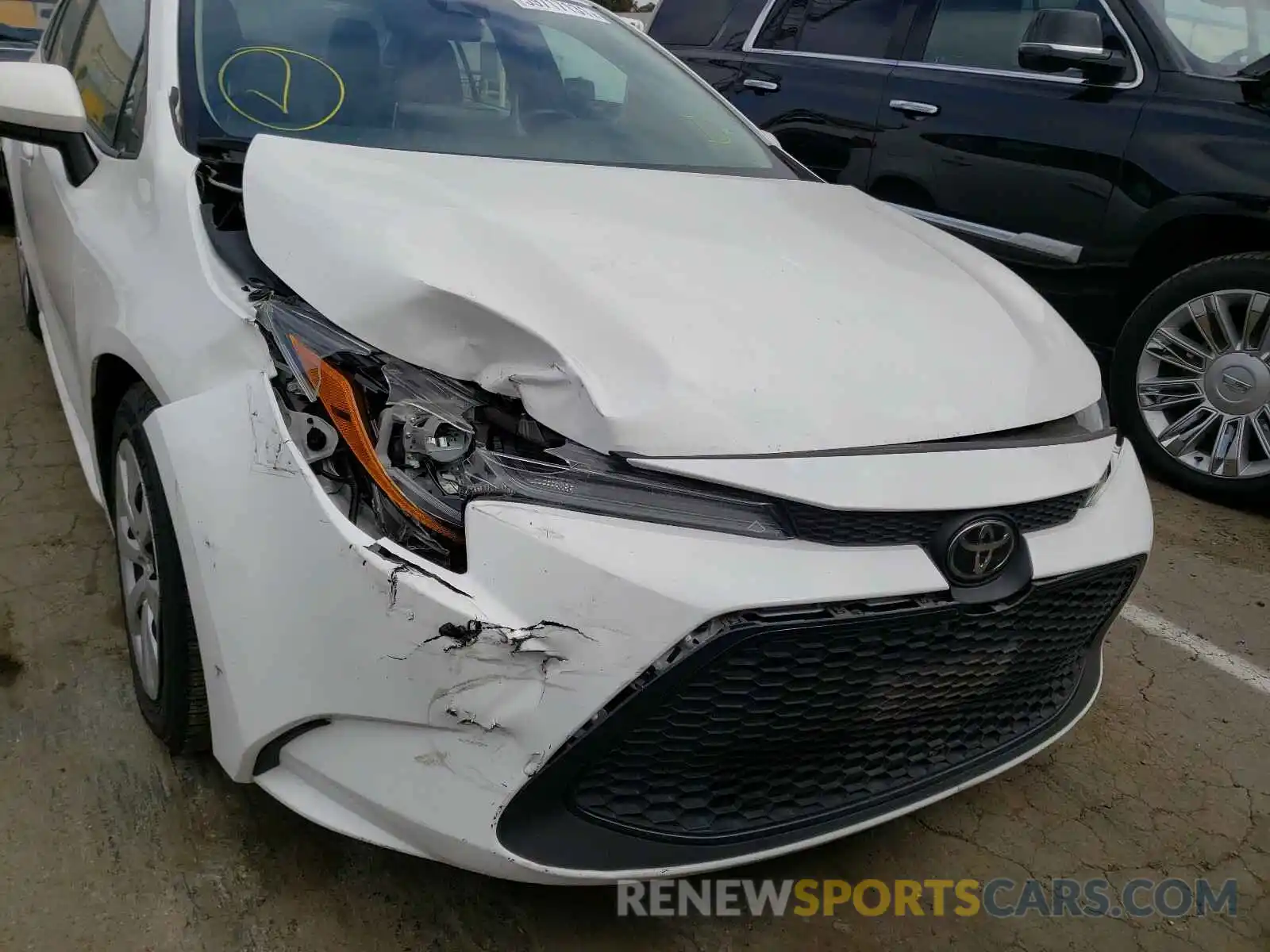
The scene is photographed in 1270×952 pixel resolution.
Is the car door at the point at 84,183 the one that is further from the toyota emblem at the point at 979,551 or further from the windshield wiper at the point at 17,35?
the windshield wiper at the point at 17,35

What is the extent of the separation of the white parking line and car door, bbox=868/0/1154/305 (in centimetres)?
145

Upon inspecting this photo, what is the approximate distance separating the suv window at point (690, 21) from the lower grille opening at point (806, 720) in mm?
4129

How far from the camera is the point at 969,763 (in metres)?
1.72

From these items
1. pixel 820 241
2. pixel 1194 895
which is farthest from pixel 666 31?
pixel 1194 895

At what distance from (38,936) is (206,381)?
0.95 m

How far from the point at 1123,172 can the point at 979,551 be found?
271cm

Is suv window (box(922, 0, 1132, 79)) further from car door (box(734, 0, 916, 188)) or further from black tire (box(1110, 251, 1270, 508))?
black tire (box(1110, 251, 1270, 508))

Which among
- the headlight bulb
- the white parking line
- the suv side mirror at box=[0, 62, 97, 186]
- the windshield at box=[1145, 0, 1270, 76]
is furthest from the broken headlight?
the windshield at box=[1145, 0, 1270, 76]

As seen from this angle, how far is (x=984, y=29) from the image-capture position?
13.3 ft

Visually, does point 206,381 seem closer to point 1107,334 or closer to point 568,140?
point 568,140

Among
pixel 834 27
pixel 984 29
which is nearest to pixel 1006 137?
pixel 984 29

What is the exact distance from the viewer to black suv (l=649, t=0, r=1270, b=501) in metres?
3.37

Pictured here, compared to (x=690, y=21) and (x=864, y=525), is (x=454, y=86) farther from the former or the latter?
(x=690, y=21)

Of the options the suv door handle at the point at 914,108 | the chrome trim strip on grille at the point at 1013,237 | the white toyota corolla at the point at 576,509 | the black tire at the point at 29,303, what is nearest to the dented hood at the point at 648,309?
the white toyota corolla at the point at 576,509
